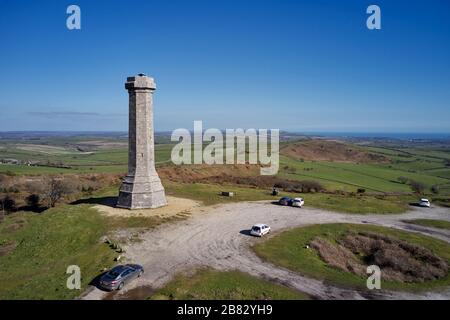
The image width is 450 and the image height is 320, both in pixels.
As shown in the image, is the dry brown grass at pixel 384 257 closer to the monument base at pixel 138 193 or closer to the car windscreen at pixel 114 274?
the car windscreen at pixel 114 274

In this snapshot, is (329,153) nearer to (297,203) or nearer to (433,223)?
(297,203)

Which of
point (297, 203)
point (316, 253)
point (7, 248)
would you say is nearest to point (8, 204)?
point (7, 248)

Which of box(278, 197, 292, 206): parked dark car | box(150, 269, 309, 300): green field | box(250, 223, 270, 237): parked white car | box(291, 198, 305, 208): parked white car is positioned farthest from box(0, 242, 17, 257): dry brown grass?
box(291, 198, 305, 208): parked white car

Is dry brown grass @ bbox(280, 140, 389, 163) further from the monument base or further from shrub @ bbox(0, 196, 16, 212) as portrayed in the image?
shrub @ bbox(0, 196, 16, 212)

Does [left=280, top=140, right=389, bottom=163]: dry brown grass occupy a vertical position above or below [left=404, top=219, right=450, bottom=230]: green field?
above

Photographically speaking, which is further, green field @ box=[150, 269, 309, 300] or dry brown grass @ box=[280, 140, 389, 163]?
dry brown grass @ box=[280, 140, 389, 163]

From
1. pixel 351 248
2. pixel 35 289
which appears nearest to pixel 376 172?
pixel 351 248
